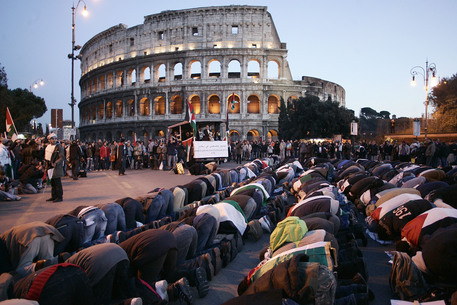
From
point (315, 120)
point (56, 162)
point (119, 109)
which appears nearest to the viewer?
point (56, 162)

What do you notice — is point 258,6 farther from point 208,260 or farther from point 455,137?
point 208,260

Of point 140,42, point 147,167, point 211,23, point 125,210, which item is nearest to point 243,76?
point 211,23

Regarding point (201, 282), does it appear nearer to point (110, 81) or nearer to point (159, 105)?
point (159, 105)

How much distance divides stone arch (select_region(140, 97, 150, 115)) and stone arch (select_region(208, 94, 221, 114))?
9.05 meters

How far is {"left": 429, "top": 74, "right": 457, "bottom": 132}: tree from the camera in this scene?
35.8 meters

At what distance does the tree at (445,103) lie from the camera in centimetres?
3584

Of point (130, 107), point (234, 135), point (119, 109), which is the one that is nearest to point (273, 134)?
point (234, 135)

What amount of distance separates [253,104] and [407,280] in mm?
42068

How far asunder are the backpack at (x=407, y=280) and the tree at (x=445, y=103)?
125 feet

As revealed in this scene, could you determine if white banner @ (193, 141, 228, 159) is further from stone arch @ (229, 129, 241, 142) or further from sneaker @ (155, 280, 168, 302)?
stone arch @ (229, 129, 241, 142)

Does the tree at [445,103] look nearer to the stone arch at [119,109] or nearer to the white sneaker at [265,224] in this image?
the white sneaker at [265,224]

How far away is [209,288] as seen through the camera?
179 inches

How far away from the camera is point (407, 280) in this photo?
392 cm

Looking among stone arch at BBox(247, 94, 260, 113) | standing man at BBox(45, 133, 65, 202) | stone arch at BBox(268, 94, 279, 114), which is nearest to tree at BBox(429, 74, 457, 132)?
stone arch at BBox(268, 94, 279, 114)
